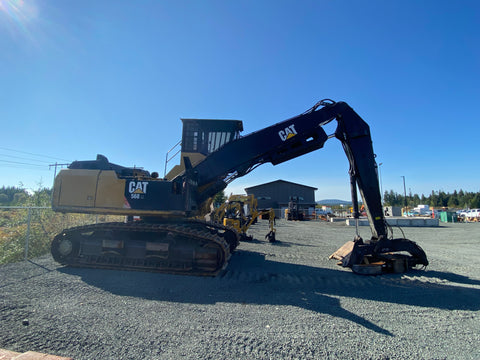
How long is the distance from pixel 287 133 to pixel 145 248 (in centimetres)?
484

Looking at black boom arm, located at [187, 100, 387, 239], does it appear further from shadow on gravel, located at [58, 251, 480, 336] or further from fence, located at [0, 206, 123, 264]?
fence, located at [0, 206, 123, 264]

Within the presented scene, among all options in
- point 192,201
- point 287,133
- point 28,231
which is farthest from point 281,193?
point 28,231

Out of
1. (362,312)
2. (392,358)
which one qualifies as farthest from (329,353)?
(362,312)

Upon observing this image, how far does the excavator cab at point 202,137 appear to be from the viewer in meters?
7.54

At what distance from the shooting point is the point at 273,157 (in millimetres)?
7148

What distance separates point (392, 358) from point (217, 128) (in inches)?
254

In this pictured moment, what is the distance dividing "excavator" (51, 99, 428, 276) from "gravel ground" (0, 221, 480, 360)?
0.47 metres

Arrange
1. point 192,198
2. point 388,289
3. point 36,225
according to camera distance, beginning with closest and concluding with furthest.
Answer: point 388,289 < point 192,198 < point 36,225

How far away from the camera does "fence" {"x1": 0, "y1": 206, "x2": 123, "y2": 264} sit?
7371 millimetres

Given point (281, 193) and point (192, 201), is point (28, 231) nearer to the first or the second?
point (192, 201)

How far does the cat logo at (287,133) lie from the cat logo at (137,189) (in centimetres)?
390

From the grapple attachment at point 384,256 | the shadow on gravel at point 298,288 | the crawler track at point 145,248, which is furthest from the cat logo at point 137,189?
the grapple attachment at point 384,256

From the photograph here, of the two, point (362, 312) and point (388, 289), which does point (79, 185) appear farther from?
point (388, 289)

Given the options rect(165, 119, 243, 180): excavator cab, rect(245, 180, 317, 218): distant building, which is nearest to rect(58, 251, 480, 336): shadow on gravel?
rect(165, 119, 243, 180): excavator cab
